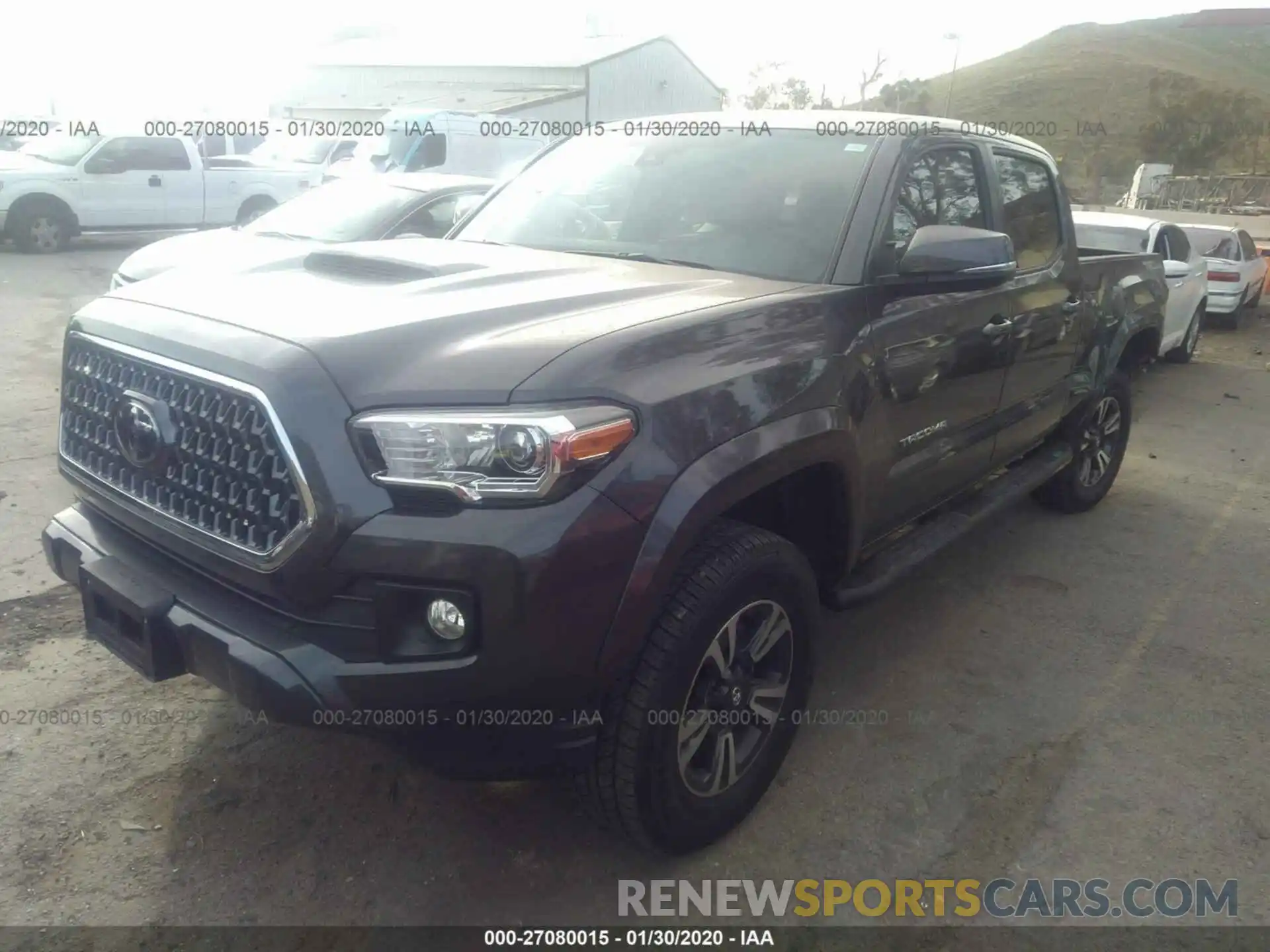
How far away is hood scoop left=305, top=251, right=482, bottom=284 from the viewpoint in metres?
2.79

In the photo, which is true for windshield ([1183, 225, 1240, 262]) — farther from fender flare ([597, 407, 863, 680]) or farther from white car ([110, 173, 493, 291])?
fender flare ([597, 407, 863, 680])

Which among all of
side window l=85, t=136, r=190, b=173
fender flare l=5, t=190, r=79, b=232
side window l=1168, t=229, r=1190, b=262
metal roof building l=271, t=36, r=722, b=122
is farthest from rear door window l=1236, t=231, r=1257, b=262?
A: metal roof building l=271, t=36, r=722, b=122

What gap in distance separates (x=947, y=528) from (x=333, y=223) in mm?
5337

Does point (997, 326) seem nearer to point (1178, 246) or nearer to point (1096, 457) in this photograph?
point (1096, 457)

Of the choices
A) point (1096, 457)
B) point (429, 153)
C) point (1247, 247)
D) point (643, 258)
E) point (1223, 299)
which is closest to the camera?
point (643, 258)

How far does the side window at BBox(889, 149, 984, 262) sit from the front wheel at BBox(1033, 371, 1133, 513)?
189 cm

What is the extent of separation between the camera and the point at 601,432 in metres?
2.16

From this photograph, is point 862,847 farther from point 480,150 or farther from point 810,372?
point 480,150

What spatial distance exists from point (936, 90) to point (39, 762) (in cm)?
10169

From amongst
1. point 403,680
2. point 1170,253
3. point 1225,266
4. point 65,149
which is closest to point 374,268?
point 403,680

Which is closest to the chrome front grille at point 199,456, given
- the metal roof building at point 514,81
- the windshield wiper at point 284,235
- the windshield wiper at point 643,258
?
the windshield wiper at point 643,258

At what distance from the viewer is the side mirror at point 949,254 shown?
3002 millimetres

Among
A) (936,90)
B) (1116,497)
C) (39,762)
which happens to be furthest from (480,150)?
(936,90)

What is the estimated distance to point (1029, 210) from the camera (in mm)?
4320
